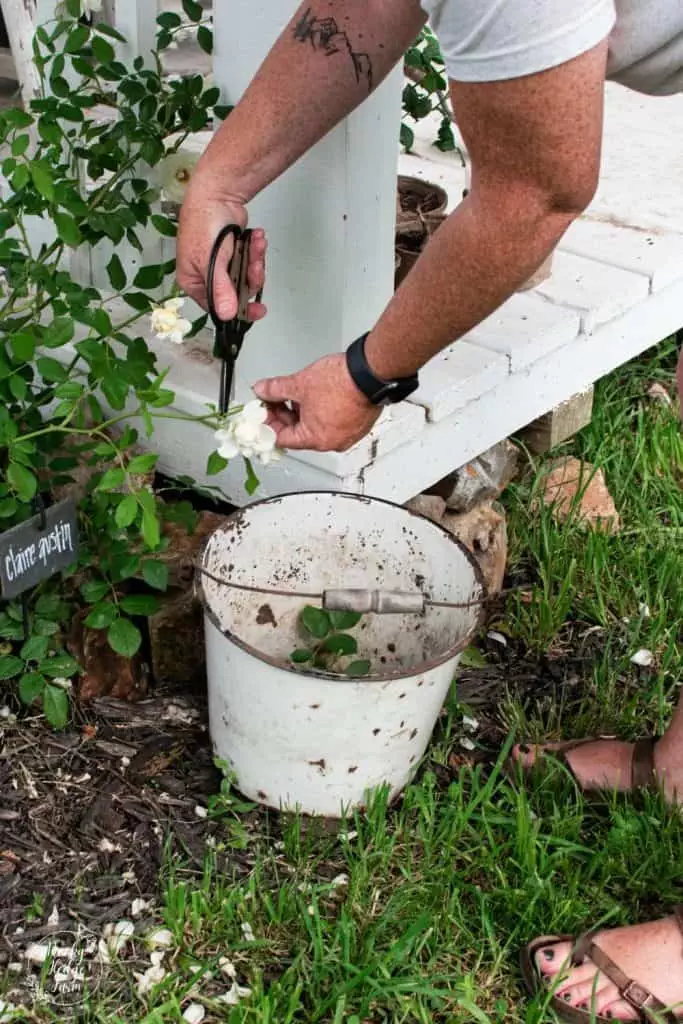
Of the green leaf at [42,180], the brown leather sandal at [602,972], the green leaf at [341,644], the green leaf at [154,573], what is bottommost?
the brown leather sandal at [602,972]

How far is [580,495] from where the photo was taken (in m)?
2.96

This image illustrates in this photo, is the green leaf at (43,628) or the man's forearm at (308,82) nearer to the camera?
the man's forearm at (308,82)

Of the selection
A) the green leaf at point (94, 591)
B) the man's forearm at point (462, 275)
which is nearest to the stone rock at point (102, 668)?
the green leaf at point (94, 591)

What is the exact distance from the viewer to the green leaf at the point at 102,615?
2.18 meters

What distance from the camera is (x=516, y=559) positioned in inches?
114

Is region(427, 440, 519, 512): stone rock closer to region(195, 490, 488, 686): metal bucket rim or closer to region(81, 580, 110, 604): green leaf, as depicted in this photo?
region(195, 490, 488, 686): metal bucket rim

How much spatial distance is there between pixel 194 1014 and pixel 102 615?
0.67m

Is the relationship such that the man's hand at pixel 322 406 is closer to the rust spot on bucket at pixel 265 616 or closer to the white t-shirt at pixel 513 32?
the white t-shirt at pixel 513 32

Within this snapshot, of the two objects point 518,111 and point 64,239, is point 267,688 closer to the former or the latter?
point 64,239

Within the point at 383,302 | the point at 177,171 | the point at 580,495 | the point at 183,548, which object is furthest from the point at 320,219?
the point at 580,495

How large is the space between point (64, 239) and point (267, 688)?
0.80 m

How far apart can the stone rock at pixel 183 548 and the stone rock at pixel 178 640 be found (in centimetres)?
3

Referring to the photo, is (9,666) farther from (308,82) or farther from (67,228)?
(308,82)

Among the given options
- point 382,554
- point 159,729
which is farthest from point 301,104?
point 159,729
